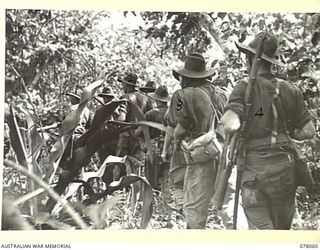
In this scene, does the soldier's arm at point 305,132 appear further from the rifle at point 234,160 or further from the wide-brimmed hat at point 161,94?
the wide-brimmed hat at point 161,94

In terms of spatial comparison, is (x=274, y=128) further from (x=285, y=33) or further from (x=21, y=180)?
(x=21, y=180)

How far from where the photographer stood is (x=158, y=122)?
124 centimetres

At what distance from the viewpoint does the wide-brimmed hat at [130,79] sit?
4.09ft

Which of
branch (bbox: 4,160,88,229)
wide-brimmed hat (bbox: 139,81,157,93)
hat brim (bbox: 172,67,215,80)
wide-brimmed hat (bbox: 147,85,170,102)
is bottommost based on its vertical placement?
branch (bbox: 4,160,88,229)

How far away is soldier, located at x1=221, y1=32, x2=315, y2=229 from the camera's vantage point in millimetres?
1240

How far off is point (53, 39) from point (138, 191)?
395 millimetres

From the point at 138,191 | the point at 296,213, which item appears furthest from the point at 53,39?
the point at 296,213

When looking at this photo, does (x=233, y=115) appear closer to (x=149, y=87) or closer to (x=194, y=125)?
(x=194, y=125)

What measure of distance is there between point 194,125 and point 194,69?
0.13 m

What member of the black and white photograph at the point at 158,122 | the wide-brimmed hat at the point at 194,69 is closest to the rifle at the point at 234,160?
the black and white photograph at the point at 158,122

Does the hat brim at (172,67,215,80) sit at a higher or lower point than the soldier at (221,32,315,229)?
higher

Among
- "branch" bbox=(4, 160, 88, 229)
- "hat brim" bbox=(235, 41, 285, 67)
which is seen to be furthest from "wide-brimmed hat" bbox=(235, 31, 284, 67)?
"branch" bbox=(4, 160, 88, 229)

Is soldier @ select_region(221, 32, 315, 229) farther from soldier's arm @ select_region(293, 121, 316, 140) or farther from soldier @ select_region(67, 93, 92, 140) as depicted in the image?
soldier @ select_region(67, 93, 92, 140)

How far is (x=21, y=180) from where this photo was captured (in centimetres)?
121
